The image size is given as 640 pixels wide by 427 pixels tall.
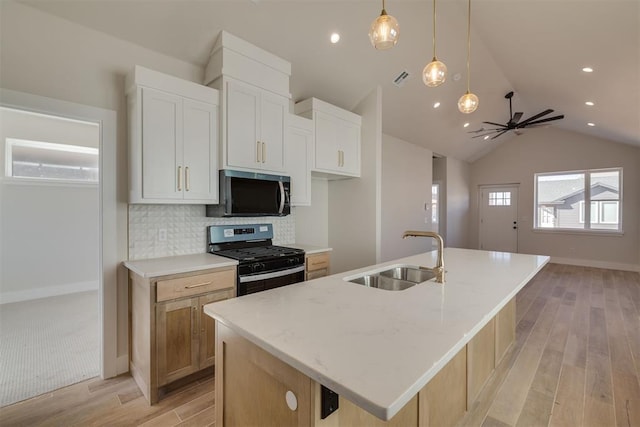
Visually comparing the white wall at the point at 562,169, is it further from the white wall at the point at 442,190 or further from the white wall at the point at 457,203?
the white wall at the point at 442,190

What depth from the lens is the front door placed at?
7773 millimetres

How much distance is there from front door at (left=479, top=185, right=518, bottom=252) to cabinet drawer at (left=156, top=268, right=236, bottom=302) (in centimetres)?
786

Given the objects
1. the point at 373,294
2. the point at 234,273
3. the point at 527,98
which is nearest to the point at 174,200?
the point at 234,273

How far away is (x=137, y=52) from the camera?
240 cm

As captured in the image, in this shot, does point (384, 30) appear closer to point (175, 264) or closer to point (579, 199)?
point (175, 264)

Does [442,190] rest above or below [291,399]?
above

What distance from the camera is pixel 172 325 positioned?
205cm

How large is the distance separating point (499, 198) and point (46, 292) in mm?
9827

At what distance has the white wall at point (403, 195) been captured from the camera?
5438 mm

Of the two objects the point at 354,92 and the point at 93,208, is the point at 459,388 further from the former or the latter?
the point at 93,208

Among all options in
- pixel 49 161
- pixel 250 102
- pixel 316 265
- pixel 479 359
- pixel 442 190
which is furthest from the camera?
pixel 442 190

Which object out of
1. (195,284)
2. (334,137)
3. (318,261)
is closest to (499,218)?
(334,137)

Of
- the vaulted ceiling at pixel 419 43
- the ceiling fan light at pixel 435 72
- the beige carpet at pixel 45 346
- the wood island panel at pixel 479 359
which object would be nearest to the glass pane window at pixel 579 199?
the vaulted ceiling at pixel 419 43

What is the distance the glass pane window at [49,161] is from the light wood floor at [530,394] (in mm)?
3430
